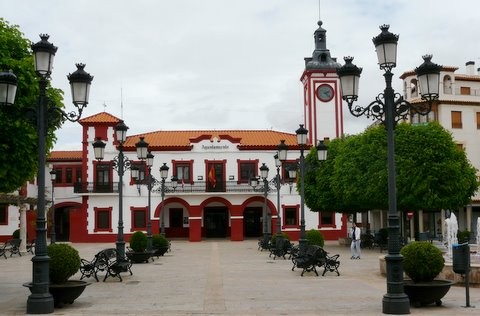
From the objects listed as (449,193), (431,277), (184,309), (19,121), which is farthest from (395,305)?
(449,193)

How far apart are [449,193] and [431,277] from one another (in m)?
17.7

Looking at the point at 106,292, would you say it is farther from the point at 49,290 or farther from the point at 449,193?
the point at 449,193

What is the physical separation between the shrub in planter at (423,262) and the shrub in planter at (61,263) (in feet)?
22.4

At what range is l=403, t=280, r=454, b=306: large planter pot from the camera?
11930 mm

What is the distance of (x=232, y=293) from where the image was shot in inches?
582

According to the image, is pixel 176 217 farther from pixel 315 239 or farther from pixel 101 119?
pixel 315 239

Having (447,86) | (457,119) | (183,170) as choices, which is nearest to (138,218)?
(183,170)

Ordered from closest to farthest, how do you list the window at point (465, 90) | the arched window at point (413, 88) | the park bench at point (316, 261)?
the park bench at point (316, 261) < the window at point (465, 90) < the arched window at point (413, 88)

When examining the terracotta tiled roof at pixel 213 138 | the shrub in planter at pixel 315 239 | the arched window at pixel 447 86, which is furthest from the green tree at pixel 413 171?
the arched window at pixel 447 86

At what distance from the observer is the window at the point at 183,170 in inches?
1916

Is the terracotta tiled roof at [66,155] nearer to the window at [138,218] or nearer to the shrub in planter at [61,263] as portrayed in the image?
the window at [138,218]

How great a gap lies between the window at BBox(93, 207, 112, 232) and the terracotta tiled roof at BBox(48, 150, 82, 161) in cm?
757

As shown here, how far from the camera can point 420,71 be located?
38.0ft

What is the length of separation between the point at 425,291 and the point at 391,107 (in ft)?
12.0
